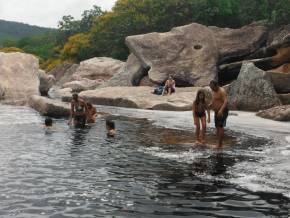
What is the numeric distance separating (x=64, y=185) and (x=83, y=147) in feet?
15.9

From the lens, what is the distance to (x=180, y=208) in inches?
299

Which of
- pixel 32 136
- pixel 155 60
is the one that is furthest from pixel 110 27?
pixel 32 136

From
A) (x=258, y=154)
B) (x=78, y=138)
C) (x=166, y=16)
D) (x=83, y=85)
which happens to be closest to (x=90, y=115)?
(x=78, y=138)

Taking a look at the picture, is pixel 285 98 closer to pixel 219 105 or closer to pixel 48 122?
pixel 219 105

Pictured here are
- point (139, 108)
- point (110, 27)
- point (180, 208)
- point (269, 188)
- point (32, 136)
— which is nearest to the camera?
point (180, 208)

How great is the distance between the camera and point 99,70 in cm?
4828

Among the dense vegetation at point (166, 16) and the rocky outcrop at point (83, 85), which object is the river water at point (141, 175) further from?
the rocky outcrop at point (83, 85)

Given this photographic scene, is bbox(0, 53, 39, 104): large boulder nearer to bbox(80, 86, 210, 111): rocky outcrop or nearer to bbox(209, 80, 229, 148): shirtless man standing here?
bbox(80, 86, 210, 111): rocky outcrop

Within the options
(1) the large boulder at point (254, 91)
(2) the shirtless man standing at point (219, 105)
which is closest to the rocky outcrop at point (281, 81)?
(1) the large boulder at point (254, 91)

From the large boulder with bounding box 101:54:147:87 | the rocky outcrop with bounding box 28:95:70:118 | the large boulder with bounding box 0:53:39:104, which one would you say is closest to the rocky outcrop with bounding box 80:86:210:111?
the large boulder with bounding box 0:53:39:104

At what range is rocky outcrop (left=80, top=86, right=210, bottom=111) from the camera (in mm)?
27094

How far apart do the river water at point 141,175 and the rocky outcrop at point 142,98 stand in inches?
383

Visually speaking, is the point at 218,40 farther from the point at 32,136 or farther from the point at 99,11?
the point at 99,11

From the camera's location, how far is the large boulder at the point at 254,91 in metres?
23.9
